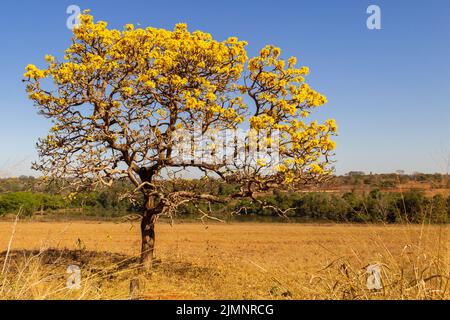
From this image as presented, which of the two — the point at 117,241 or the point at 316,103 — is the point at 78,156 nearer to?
the point at 316,103

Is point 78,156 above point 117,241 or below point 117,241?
above

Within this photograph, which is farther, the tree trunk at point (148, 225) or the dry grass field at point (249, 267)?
the tree trunk at point (148, 225)

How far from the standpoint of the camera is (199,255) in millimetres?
19375

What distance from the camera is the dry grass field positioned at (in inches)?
202

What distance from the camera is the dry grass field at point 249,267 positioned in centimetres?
514

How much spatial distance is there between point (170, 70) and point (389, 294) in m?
8.68

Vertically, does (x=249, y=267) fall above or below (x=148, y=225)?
below

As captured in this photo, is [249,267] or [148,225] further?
[249,267]

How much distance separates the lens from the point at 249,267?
606 inches

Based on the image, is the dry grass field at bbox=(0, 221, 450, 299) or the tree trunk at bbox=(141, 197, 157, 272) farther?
the tree trunk at bbox=(141, 197, 157, 272)
